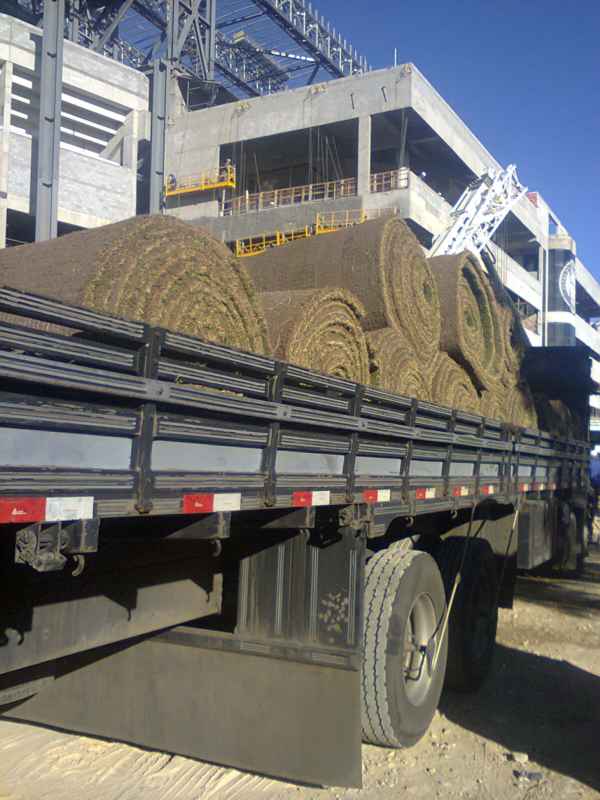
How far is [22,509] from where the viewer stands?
2.11m

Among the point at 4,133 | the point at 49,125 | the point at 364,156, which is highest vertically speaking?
the point at 364,156

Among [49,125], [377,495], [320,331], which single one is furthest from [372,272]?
[49,125]

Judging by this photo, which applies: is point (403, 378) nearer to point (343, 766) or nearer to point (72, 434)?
point (343, 766)

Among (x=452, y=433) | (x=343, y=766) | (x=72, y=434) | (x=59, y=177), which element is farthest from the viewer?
(x=59, y=177)

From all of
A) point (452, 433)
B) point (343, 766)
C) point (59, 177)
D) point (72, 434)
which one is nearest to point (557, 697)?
point (452, 433)

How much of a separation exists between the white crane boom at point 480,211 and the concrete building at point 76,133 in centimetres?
1094

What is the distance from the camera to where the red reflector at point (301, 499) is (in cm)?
334

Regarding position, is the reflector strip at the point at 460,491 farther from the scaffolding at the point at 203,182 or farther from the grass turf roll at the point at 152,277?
the scaffolding at the point at 203,182

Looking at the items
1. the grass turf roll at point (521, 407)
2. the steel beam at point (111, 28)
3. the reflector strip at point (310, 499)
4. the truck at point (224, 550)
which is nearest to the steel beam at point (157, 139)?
the steel beam at point (111, 28)

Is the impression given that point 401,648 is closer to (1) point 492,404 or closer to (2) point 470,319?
(1) point 492,404

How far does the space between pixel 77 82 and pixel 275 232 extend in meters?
8.20

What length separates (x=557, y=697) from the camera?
18.4 feet

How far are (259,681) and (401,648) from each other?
89cm

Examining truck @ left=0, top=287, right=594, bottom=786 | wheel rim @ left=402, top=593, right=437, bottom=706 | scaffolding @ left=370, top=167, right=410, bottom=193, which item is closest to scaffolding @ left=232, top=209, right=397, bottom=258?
scaffolding @ left=370, top=167, right=410, bottom=193
